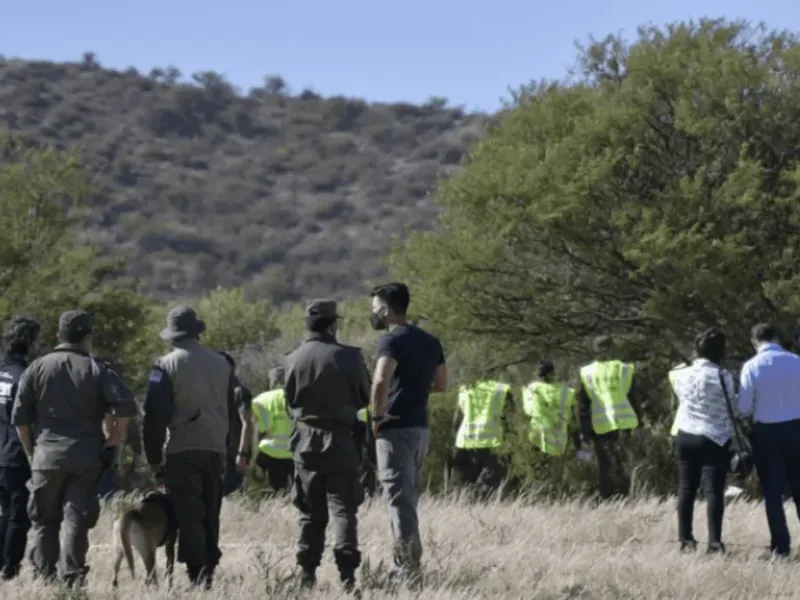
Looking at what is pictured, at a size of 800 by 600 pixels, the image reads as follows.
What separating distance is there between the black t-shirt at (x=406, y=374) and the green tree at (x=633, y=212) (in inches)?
→ 332

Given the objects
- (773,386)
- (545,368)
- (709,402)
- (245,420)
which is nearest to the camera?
(245,420)

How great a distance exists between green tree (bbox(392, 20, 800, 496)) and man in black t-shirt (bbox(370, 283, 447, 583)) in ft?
27.5

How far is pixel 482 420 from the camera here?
57.9 ft

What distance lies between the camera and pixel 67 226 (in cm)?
2736

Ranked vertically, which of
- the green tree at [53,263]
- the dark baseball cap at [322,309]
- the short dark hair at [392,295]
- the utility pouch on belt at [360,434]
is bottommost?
the utility pouch on belt at [360,434]

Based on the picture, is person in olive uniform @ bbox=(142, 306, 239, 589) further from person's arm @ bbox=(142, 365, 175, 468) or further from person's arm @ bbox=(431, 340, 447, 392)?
person's arm @ bbox=(431, 340, 447, 392)

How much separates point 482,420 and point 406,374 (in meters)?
7.77

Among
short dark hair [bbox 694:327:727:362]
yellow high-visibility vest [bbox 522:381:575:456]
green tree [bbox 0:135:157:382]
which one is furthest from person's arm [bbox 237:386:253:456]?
green tree [bbox 0:135:157:382]

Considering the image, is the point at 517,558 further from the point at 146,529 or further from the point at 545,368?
the point at 545,368

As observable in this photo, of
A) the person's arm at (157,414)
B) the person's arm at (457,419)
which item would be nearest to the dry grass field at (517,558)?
the person's arm at (157,414)

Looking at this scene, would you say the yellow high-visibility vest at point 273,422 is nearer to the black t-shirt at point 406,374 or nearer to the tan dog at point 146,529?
the black t-shirt at point 406,374

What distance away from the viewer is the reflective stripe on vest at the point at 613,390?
54.7 ft

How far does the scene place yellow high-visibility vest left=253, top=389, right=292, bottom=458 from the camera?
1612 centimetres

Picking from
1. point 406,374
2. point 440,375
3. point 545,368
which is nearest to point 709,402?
point 440,375
